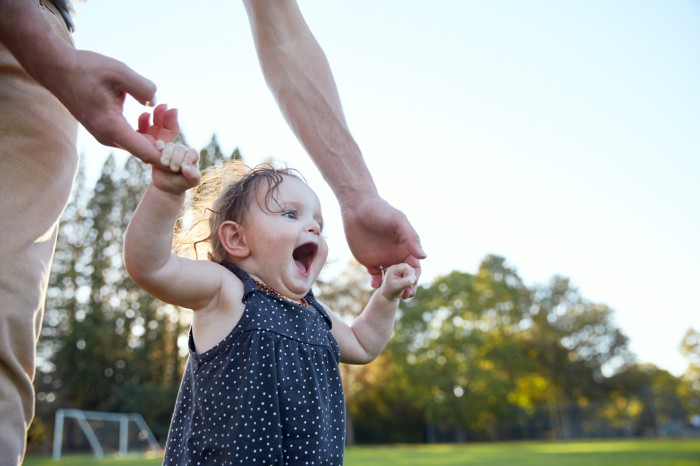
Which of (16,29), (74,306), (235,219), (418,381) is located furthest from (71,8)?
(418,381)

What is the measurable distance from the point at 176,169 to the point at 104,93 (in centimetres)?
18

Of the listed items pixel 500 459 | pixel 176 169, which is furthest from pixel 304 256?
pixel 500 459

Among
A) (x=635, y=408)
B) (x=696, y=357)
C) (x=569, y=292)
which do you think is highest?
(x=569, y=292)

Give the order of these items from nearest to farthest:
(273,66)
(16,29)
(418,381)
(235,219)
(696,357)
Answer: (16,29) → (235,219) → (273,66) → (418,381) → (696,357)

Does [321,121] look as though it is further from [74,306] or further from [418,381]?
[418,381]

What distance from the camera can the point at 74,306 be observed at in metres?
29.9

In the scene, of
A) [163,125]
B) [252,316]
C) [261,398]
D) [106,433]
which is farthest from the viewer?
[106,433]

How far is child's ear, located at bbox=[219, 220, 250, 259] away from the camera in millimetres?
1812

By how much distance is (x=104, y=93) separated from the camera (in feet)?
3.52

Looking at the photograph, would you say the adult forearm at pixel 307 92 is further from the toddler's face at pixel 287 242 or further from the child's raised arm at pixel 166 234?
the child's raised arm at pixel 166 234

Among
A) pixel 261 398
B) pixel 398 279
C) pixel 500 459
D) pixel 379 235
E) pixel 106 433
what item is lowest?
pixel 500 459

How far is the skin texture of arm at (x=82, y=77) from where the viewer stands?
1070 mm

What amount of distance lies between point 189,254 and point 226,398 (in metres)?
0.67

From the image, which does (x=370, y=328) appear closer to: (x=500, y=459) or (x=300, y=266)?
(x=300, y=266)
